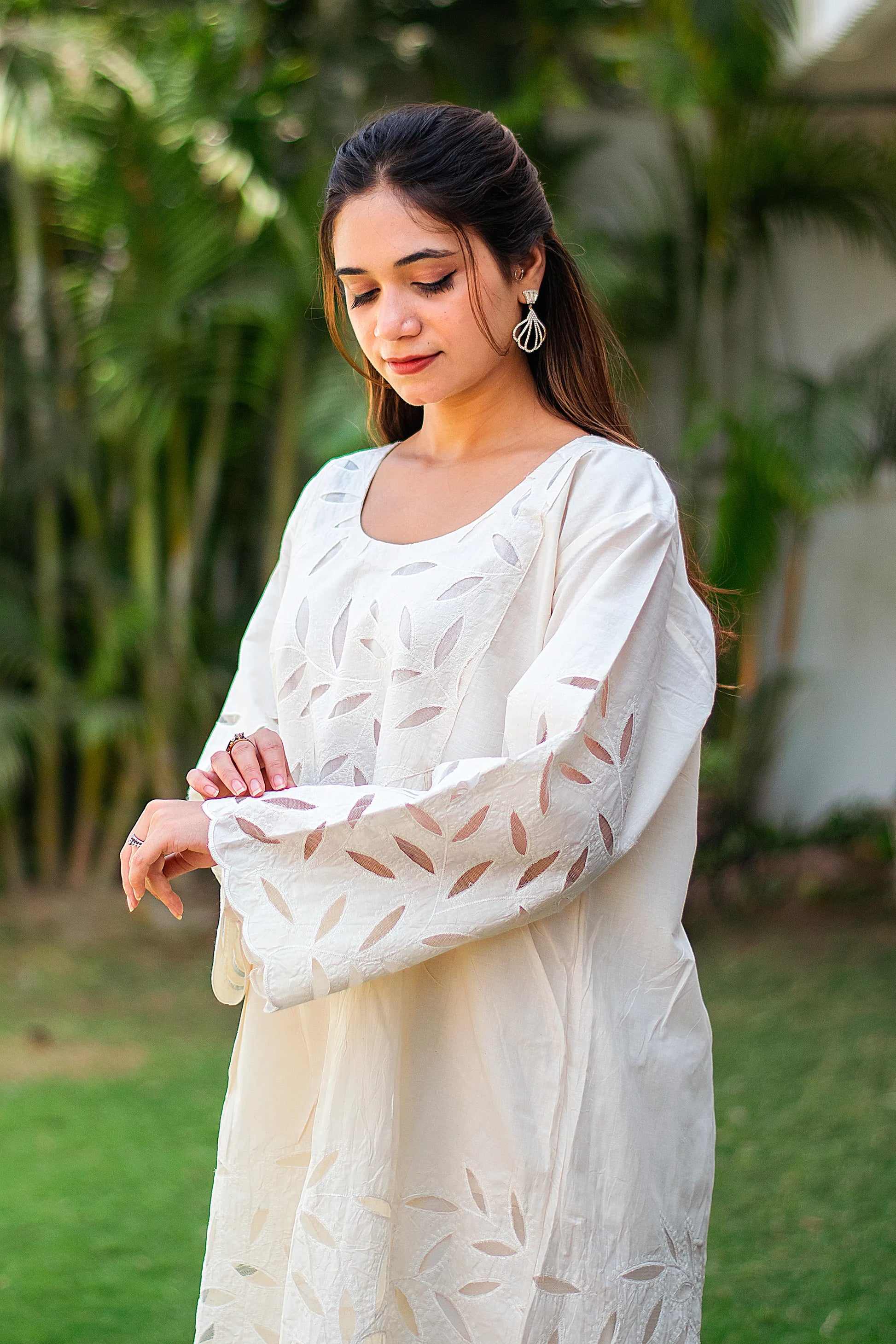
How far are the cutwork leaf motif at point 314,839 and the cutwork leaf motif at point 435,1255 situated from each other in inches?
17.2

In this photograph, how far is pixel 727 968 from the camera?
4.71 meters

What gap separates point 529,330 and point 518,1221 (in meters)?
0.97

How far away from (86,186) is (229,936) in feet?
14.2

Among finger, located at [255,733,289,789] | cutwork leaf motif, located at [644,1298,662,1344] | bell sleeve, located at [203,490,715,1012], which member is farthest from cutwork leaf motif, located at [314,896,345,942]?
cutwork leaf motif, located at [644,1298,662,1344]

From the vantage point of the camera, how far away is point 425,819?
4.28ft

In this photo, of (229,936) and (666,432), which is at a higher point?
(666,432)

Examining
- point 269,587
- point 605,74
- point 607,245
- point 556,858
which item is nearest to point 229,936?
point 556,858

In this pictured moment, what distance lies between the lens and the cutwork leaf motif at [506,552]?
1427mm

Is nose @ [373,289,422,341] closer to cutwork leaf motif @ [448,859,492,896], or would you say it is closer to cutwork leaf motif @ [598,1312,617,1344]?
cutwork leaf motif @ [448,859,492,896]

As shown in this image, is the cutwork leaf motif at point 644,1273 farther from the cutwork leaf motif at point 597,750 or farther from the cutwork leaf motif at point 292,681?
the cutwork leaf motif at point 292,681

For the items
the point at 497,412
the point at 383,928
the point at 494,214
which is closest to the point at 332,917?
the point at 383,928

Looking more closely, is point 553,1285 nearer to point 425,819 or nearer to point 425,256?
point 425,819

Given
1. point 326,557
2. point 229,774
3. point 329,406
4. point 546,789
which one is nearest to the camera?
point 546,789

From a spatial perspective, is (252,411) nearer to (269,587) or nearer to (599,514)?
(269,587)
